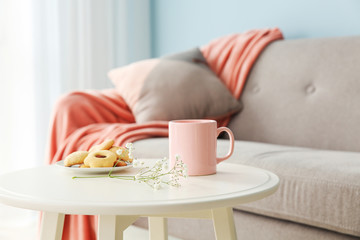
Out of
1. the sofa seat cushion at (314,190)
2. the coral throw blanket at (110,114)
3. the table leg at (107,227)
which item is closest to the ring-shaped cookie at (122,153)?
the table leg at (107,227)

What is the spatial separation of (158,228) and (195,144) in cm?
36

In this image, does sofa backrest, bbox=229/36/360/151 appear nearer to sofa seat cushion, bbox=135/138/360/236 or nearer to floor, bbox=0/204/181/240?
sofa seat cushion, bbox=135/138/360/236

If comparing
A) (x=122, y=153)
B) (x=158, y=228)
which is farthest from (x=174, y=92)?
(x=122, y=153)

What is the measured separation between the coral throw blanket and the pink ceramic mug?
72 cm

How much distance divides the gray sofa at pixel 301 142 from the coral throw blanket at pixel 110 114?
62 mm

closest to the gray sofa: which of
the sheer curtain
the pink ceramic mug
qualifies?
the pink ceramic mug

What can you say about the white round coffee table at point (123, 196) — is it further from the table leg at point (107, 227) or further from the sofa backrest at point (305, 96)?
the sofa backrest at point (305, 96)

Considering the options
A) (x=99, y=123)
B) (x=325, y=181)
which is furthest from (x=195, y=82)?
(x=325, y=181)

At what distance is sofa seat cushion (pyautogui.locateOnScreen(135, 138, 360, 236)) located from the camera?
1069mm

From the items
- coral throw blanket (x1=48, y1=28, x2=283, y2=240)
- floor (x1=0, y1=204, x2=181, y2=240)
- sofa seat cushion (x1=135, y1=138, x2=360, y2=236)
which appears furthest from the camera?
floor (x1=0, y1=204, x2=181, y2=240)

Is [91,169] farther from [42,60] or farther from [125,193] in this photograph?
[42,60]

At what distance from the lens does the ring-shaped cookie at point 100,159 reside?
0.86 metres

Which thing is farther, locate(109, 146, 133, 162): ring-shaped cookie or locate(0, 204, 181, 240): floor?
locate(0, 204, 181, 240): floor

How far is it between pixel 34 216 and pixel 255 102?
1.28 metres
